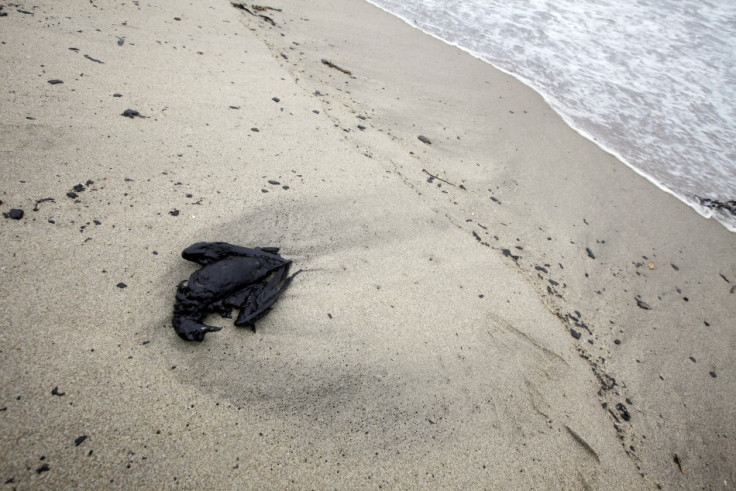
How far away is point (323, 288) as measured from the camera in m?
1.81

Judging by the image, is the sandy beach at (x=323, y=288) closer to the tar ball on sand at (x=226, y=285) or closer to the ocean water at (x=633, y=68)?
the tar ball on sand at (x=226, y=285)

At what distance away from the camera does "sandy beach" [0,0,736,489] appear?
1.28 meters

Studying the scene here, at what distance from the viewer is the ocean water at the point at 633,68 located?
394 centimetres

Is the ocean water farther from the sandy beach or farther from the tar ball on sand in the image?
the tar ball on sand

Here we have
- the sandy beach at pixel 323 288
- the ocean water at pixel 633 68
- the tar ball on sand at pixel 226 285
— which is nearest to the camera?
the sandy beach at pixel 323 288

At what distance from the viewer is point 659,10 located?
7.06 meters

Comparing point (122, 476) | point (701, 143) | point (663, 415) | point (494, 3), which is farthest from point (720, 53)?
point (122, 476)

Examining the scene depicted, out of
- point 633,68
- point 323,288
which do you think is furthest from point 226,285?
point 633,68

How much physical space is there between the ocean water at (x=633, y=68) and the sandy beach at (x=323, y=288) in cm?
78

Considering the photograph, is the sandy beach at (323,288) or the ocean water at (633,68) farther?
the ocean water at (633,68)

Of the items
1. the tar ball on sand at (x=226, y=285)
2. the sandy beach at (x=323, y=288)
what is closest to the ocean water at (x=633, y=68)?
the sandy beach at (x=323, y=288)

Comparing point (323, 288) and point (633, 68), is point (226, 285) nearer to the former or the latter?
point (323, 288)

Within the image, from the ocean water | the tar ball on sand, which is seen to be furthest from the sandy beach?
the ocean water

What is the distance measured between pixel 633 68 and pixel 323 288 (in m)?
6.10
